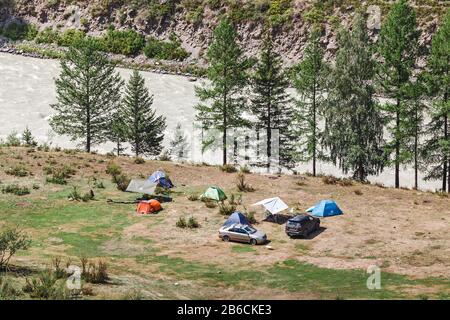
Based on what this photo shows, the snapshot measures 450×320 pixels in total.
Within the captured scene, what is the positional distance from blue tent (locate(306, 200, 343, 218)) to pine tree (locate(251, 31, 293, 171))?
50.5 ft

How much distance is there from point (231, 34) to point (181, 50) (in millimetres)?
37243

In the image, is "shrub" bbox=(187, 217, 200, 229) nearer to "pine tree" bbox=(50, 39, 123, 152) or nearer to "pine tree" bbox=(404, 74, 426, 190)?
"pine tree" bbox=(404, 74, 426, 190)

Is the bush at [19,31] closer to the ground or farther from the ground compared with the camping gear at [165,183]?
farther from the ground

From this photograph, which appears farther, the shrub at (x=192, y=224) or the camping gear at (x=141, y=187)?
the camping gear at (x=141, y=187)

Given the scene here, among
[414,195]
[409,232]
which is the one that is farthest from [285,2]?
[409,232]

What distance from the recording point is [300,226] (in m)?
33.9

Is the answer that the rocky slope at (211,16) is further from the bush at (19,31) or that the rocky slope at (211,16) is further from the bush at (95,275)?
the bush at (95,275)

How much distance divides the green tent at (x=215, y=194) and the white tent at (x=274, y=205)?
335 centimetres

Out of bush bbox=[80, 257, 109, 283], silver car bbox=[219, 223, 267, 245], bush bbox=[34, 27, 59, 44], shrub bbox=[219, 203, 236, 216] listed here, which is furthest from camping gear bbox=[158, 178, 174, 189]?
bush bbox=[34, 27, 59, 44]

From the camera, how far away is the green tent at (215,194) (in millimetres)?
39906

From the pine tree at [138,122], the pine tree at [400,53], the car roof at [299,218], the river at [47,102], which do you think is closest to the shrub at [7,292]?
the car roof at [299,218]

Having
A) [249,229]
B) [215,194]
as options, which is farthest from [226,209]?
[249,229]

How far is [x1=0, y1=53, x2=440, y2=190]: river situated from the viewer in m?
60.9

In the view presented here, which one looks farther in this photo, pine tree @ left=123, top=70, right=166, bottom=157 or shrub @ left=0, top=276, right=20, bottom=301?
pine tree @ left=123, top=70, right=166, bottom=157
